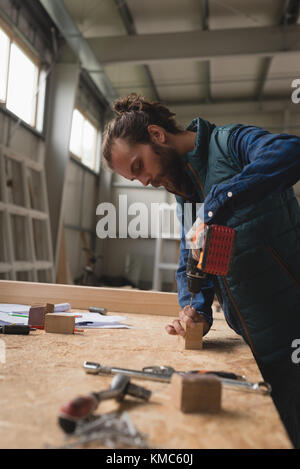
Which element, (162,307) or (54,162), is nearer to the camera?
(162,307)

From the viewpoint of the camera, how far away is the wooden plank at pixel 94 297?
188 cm

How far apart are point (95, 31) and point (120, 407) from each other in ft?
21.5

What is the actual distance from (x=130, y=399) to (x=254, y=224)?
76 centimetres

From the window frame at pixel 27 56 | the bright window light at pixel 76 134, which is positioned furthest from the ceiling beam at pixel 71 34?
the bright window light at pixel 76 134

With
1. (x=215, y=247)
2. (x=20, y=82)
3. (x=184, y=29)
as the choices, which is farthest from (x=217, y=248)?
(x=184, y=29)

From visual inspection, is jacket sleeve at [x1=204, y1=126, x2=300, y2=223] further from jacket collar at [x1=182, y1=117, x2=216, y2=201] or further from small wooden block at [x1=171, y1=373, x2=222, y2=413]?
small wooden block at [x1=171, y1=373, x2=222, y2=413]

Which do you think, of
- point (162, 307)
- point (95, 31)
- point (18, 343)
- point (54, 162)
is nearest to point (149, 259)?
point (54, 162)

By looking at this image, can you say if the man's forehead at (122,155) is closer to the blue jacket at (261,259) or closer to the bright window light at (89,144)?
the blue jacket at (261,259)

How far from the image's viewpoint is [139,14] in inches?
228

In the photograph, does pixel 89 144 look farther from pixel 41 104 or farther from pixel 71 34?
pixel 71 34

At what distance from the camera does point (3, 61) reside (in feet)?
16.4

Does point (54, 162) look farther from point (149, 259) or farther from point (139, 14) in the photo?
point (149, 259)

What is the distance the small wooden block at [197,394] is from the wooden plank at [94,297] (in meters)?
1.14
